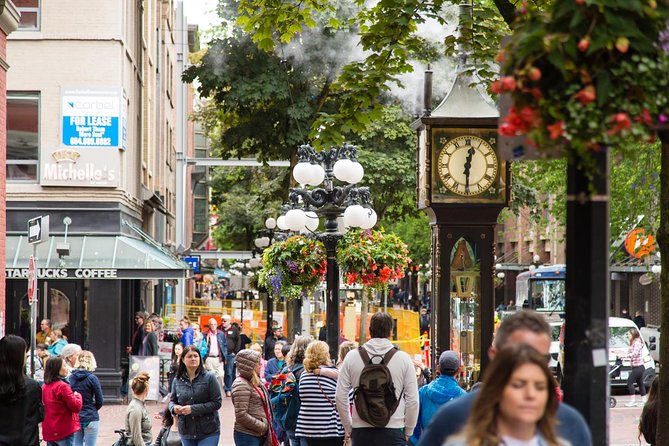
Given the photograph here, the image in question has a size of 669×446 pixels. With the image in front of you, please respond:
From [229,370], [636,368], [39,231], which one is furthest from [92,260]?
[636,368]

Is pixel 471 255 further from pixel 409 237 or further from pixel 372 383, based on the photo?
pixel 409 237

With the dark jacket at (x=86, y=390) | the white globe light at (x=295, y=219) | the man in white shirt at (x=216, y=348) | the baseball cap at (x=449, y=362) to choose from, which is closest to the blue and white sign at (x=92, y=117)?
the man in white shirt at (x=216, y=348)

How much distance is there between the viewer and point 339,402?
955 centimetres

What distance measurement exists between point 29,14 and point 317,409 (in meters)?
16.7

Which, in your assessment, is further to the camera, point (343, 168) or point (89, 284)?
point (89, 284)

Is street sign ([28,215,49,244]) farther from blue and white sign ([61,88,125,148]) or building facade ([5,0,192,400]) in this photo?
blue and white sign ([61,88,125,148])

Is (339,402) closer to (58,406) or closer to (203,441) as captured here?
(203,441)

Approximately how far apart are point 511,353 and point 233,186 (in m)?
56.9

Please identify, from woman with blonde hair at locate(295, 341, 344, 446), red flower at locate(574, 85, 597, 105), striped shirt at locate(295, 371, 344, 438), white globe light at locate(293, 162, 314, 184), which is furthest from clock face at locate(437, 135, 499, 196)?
red flower at locate(574, 85, 597, 105)

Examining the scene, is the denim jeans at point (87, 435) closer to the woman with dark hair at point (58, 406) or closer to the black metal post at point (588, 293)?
the woman with dark hair at point (58, 406)

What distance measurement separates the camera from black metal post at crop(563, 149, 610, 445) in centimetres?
473

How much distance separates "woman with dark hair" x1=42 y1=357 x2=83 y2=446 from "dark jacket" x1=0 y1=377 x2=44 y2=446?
264 cm

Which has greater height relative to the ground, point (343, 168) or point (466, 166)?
point (343, 168)

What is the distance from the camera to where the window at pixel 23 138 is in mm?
24969
